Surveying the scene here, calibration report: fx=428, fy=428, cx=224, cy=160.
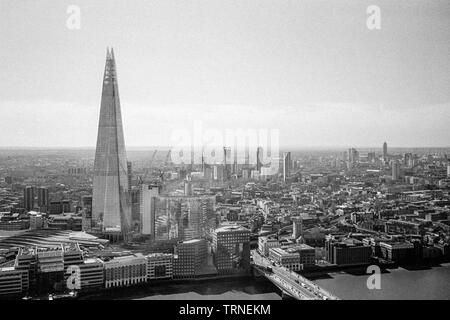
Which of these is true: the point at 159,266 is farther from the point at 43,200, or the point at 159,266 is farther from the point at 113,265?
the point at 43,200

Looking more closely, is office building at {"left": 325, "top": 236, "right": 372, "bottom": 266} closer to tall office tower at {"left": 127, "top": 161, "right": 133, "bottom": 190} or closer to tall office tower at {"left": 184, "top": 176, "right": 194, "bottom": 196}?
tall office tower at {"left": 184, "top": 176, "right": 194, "bottom": 196}

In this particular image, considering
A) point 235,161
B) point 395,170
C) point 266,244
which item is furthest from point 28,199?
point 395,170

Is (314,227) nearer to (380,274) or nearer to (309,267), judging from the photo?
(309,267)

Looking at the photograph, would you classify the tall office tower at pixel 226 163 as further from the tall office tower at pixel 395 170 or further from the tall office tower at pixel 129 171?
the tall office tower at pixel 395 170

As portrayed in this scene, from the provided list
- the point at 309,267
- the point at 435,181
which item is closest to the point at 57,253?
the point at 309,267

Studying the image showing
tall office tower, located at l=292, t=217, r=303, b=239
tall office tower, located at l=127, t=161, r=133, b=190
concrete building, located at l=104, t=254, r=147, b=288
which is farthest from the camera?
tall office tower, located at l=292, t=217, r=303, b=239

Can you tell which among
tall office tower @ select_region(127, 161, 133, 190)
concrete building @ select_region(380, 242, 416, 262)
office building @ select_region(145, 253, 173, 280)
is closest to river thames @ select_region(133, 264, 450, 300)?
office building @ select_region(145, 253, 173, 280)

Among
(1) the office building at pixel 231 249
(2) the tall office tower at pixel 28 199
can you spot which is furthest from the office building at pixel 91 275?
(2) the tall office tower at pixel 28 199
